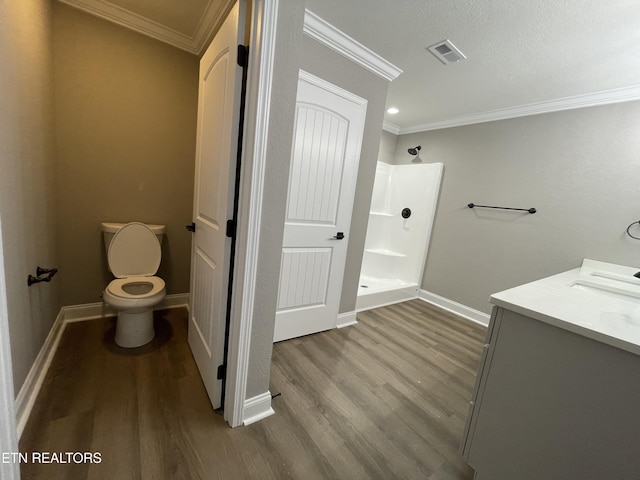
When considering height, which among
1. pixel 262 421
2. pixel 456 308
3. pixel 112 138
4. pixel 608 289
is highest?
pixel 112 138

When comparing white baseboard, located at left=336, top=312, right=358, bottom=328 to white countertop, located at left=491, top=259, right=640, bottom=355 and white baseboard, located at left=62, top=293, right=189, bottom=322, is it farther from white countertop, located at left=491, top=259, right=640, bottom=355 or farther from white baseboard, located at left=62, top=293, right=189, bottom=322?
white baseboard, located at left=62, top=293, right=189, bottom=322

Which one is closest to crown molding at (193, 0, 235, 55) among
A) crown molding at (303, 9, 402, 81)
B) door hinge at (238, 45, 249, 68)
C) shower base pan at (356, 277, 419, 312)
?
crown molding at (303, 9, 402, 81)

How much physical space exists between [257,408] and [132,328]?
1.12m

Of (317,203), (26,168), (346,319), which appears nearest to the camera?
(26,168)

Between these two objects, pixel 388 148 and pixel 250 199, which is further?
pixel 388 148

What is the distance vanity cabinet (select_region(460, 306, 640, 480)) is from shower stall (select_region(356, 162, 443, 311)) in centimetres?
188

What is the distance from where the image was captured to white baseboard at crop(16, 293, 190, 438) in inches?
45.3

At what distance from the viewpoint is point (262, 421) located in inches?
51.4

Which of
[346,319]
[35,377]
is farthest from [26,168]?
[346,319]

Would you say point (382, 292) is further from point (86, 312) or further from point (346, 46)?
point (86, 312)

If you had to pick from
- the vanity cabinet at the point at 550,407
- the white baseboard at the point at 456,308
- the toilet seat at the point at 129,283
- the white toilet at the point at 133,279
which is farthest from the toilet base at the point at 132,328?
the white baseboard at the point at 456,308

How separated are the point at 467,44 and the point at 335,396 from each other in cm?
256

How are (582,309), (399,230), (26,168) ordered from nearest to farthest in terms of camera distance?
(582,309) < (26,168) < (399,230)

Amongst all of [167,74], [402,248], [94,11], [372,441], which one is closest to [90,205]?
[167,74]
